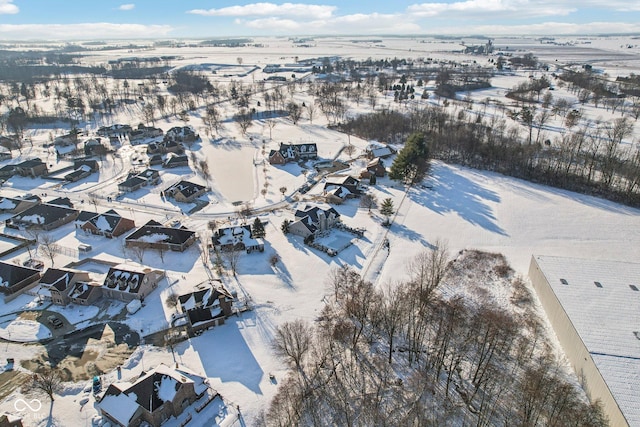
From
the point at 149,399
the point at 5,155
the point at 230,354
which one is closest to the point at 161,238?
the point at 230,354

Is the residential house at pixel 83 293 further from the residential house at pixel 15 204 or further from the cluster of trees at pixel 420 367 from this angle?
the residential house at pixel 15 204

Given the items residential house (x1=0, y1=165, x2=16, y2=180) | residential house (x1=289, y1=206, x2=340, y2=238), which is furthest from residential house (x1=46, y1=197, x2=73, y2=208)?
residential house (x1=289, y1=206, x2=340, y2=238)

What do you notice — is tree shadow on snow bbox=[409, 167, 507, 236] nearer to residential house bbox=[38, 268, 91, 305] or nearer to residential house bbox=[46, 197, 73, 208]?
residential house bbox=[38, 268, 91, 305]

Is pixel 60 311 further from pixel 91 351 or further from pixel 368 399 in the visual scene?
pixel 368 399

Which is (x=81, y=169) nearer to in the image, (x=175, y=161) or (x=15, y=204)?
(x=15, y=204)

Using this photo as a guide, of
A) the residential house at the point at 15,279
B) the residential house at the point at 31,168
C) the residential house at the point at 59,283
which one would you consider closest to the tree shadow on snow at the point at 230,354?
the residential house at the point at 59,283
